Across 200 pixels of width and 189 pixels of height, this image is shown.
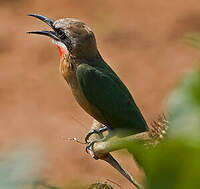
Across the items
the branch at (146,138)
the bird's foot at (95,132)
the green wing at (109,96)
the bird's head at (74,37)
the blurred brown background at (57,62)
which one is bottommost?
the branch at (146,138)

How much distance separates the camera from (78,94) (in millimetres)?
4129

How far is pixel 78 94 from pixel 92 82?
0.33 ft

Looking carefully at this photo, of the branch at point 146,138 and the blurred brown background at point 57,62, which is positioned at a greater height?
the blurred brown background at point 57,62

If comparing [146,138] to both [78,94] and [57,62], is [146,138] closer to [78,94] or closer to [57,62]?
[78,94]

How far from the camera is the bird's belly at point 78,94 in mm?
4055

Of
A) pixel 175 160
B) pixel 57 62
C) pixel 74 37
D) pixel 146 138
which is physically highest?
pixel 57 62

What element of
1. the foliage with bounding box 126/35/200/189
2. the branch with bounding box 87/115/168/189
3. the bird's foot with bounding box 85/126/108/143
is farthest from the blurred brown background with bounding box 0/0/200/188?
the foliage with bounding box 126/35/200/189

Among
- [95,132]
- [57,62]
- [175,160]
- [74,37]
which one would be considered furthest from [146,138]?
[57,62]

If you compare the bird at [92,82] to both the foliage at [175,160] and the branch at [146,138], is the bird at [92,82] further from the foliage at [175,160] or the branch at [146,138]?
the foliage at [175,160]

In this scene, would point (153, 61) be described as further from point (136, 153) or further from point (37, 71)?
point (136, 153)

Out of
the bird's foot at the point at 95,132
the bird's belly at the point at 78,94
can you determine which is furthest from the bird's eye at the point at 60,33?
the bird's foot at the point at 95,132

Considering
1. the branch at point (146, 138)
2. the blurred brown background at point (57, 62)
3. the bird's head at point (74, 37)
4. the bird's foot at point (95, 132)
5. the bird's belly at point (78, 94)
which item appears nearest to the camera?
the branch at point (146, 138)

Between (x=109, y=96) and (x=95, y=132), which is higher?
(x=109, y=96)

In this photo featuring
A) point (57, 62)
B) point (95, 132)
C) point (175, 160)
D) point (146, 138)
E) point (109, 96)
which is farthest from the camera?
point (57, 62)
